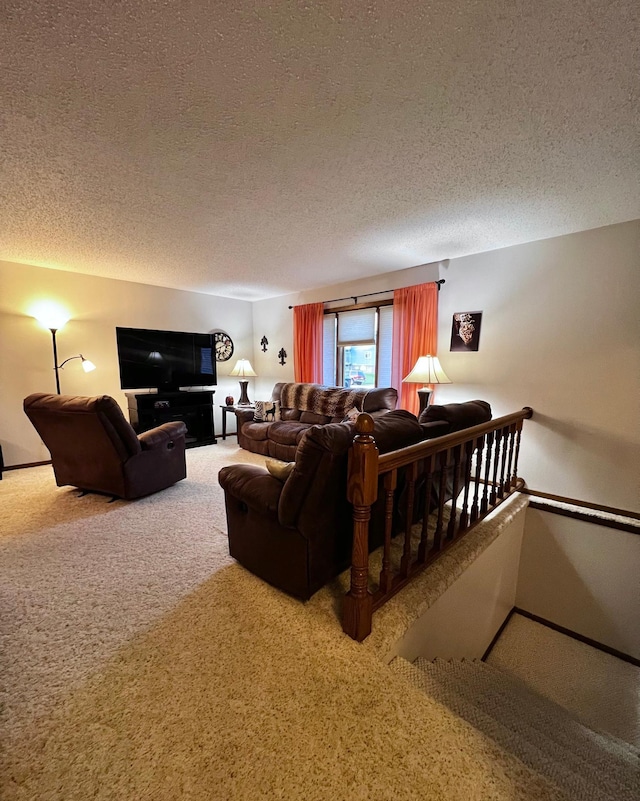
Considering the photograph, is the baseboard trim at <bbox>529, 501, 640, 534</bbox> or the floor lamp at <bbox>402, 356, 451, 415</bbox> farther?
the floor lamp at <bbox>402, 356, 451, 415</bbox>

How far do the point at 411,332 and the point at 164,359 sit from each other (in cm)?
361

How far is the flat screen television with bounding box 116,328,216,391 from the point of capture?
14.7 feet

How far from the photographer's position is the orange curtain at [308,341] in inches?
191

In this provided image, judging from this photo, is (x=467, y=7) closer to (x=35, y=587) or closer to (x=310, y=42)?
(x=310, y=42)

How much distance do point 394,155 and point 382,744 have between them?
259cm

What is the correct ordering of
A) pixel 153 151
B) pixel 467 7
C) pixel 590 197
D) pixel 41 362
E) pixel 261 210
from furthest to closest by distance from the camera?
pixel 41 362, pixel 261 210, pixel 590 197, pixel 153 151, pixel 467 7

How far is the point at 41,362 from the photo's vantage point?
12.8 feet

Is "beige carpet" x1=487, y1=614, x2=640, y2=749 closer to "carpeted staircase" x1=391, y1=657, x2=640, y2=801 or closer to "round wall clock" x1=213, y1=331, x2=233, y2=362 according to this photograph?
"carpeted staircase" x1=391, y1=657, x2=640, y2=801

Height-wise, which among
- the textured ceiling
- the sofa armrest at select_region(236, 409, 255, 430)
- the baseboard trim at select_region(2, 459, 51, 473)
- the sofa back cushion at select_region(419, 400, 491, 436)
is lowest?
the baseboard trim at select_region(2, 459, 51, 473)

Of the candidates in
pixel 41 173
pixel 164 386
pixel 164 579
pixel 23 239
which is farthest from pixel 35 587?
pixel 164 386

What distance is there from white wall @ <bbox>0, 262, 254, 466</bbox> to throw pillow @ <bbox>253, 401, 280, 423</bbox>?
1828 millimetres

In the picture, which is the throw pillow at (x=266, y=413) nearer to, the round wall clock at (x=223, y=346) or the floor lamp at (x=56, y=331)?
the round wall clock at (x=223, y=346)

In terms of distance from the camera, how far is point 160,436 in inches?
119

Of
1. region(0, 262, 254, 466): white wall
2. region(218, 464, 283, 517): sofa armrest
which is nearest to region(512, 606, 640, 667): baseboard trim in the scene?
Result: region(218, 464, 283, 517): sofa armrest
